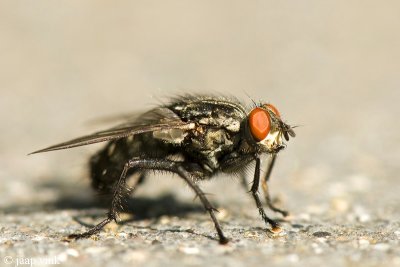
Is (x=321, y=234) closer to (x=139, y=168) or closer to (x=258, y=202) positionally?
(x=258, y=202)

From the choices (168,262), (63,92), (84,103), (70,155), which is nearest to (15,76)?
(63,92)

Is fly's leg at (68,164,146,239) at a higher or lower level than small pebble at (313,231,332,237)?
higher

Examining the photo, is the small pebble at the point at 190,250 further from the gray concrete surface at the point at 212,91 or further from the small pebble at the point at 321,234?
the small pebble at the point at 321,234

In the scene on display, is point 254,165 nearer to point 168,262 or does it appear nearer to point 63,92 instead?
point 168,262

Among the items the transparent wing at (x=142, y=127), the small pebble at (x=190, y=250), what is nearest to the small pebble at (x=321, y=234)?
the small pebble at (x=190, y=250)

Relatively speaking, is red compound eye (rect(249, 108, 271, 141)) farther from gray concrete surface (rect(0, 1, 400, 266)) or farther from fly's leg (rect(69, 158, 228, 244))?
gray concrete surface (rect(0, 1, 400, 266))

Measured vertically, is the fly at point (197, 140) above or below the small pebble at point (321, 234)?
above

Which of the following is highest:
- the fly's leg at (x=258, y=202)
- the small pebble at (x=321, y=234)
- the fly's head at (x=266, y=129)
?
the fly's head at (x=266, y=129)

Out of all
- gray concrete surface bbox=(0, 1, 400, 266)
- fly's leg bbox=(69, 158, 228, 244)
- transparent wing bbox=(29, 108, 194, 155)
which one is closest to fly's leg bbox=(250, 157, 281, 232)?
gray concrete surface bbox=(0, 1, 400, 266)
